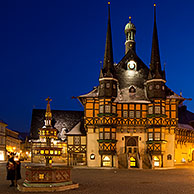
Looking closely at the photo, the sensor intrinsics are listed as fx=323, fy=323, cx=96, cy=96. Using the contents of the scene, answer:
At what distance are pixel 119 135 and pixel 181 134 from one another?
2239 centimetres

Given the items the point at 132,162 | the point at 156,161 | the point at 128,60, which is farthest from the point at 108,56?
the point at 156,161

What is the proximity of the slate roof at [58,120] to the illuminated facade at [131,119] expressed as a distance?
1952 centimetres

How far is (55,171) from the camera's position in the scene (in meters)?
18.6

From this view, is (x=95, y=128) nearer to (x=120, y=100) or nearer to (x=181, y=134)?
(x=120, y=100)

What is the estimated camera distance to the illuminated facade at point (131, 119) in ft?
148

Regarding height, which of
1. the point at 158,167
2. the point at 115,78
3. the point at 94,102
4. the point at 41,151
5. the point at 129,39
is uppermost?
the point at 129,39

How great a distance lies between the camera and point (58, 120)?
221 feet

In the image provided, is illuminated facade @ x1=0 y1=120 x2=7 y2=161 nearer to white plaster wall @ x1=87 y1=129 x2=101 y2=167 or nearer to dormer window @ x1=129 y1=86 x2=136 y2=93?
white plaster wall @ x1=87 y1=129 x2=101 y2=167

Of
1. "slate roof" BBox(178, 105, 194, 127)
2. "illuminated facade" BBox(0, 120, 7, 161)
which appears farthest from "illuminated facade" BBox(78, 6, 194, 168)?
"illuminated facade" BBox(0, 120, 7, 161)

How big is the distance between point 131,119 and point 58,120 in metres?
24.6

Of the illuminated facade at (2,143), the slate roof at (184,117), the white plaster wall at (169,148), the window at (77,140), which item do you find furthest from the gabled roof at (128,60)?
the illuminated facade at (2,143)

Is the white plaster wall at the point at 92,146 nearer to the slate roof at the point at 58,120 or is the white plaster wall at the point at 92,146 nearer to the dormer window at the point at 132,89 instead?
the dormer window at the point at 132,89

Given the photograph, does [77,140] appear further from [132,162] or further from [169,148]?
[169,148]

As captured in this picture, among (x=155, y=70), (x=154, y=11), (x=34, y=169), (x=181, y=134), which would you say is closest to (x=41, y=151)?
(x=34, y=169)
